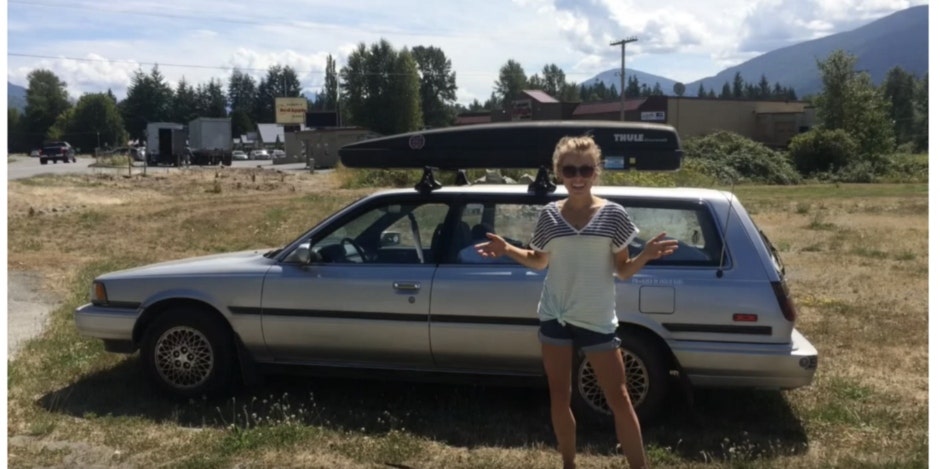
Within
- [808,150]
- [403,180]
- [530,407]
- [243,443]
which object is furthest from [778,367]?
[808,150]

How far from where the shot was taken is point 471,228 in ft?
19.5

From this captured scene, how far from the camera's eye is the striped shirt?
162 inches

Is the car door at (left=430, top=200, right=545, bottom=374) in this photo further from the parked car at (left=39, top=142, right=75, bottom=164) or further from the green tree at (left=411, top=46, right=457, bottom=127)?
the green tree at (left=411, top=46, right=457, bottom=127)

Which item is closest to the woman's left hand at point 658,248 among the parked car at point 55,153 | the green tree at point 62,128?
the parked car at point 55,153

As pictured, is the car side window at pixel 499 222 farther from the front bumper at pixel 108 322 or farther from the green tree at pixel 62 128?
the green tree at pixel 62 128

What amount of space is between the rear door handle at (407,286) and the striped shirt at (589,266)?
1.68 m

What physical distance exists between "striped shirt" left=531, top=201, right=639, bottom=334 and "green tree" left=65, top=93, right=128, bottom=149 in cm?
10670

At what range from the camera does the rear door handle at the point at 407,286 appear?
5727 mm

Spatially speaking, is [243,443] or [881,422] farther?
[881,422]

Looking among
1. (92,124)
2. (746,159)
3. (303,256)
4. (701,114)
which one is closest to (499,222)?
(303,256)

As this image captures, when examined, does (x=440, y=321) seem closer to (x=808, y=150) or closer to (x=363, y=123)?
(x=808, y=150)

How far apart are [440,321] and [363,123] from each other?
96.4m

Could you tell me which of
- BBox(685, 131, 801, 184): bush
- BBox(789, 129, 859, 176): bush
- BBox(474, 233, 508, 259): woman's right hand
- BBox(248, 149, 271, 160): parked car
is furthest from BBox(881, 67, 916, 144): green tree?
BBox(474, 233, 508, 259): woman's right hand

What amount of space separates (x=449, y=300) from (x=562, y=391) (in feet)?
5.08
